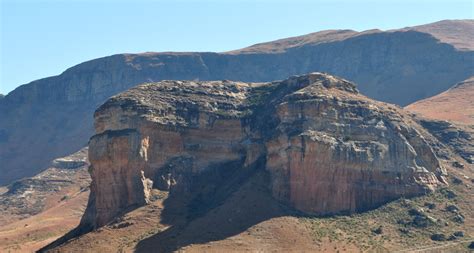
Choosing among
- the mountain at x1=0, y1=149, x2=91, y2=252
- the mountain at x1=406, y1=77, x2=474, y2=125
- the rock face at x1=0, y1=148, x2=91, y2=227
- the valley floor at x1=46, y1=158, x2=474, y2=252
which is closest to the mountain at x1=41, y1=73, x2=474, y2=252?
the valley floor at x1=46, y1=158, x2=474, y2=252

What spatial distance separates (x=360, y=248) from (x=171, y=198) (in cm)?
2804

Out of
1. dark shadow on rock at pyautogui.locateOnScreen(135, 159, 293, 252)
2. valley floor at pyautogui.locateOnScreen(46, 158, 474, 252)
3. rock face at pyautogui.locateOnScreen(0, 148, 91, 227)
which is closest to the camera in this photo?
valley floor at pyautogui.locateOnScreen(46, 158, 474, 252)

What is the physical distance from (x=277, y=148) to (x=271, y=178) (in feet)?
13.7

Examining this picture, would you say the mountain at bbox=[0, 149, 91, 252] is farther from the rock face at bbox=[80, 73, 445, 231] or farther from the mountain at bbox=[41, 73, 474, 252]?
the mountain at bbox=[41, 73, 474, 252]

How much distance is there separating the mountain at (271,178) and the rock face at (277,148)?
159 millimetres

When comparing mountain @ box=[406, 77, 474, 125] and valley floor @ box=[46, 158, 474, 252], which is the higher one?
mountain @ box=[406, 77, 474, 125]

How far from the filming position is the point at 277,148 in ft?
371

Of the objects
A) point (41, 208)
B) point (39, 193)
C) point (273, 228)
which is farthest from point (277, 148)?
point (39, 193)

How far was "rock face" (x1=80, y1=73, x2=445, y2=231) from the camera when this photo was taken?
364ft

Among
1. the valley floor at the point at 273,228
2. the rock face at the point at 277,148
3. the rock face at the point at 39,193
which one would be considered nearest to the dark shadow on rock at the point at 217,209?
the valley floor at the point at 273,228

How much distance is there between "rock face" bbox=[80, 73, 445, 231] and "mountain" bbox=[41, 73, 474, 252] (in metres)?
0.16

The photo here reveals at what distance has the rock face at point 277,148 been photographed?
110812 millimetres

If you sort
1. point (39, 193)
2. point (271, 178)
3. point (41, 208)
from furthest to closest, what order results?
point (39, 193) < point (41, 208) < point (271, 178)

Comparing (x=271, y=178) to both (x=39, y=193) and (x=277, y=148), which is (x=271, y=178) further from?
(x=39, y=193)
